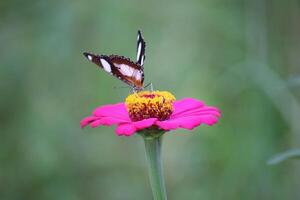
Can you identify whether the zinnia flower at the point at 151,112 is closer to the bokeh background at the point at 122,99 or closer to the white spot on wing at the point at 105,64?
the white spot on wing at the point at 105,64

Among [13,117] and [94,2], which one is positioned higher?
[94,2]

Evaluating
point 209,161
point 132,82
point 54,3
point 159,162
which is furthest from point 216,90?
point 159,162

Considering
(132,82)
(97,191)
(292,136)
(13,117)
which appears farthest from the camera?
(97,191)

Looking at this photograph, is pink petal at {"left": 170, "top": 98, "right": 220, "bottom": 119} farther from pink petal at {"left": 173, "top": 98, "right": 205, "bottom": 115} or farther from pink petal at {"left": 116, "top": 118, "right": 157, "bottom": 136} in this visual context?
pink petal at {"left": 116, "top": 118, "right": 157, "bottom": 136}

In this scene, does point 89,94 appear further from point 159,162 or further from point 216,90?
point 159,162

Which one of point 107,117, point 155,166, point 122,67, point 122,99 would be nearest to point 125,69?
point 122,67

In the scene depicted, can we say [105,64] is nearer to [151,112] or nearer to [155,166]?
[151,112]
